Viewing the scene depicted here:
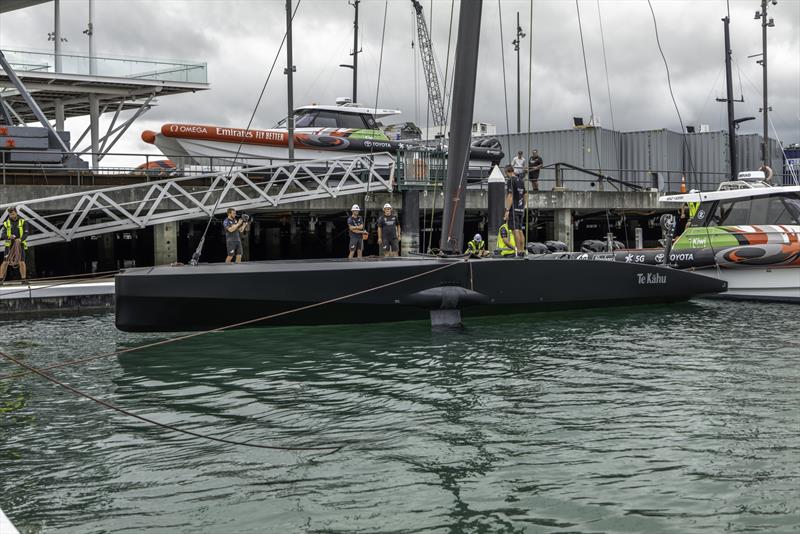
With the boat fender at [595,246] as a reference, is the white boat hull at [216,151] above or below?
above

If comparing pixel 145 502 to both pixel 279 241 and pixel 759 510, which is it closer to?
pixel 759 510

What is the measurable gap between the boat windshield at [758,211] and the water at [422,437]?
18.9 feet

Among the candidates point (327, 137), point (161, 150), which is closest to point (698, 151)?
point (327, 137)

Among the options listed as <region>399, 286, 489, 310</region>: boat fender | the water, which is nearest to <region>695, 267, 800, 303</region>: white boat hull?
the water

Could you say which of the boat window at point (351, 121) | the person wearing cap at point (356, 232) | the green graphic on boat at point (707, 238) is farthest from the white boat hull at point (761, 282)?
the boat window at point (351, 121)

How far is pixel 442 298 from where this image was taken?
11344 mm

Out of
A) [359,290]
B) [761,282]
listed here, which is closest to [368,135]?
[761,282]

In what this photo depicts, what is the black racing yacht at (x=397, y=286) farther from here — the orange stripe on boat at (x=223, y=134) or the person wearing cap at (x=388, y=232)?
the orange stripe on boat at (x=223, y=134)

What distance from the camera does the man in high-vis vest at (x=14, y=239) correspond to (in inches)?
645

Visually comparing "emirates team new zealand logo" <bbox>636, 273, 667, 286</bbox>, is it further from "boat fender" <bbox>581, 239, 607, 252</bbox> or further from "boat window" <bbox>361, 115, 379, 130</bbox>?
"boat window" <bbox>361, 115, 379, 130</bbox>

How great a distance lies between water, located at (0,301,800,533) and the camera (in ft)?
15.8

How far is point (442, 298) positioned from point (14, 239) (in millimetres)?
10324

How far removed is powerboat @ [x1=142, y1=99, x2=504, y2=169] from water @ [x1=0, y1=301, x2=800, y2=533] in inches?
527

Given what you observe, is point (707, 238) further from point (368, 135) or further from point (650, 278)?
point (368, 135)
